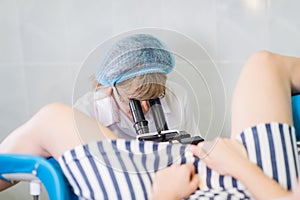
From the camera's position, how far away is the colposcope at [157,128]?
40.5 inches

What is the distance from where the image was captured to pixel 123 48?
1.00 meters

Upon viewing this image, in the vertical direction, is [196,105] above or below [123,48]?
below

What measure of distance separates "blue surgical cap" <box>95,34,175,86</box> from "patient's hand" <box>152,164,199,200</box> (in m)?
0.21

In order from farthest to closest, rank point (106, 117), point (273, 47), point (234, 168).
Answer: point (273, 47), point (106, 117), point (234, 168)

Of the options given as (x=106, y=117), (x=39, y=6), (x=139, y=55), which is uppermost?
(x=39, y=6)

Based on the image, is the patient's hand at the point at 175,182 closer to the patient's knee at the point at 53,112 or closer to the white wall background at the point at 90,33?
the patient's knee at the point at 53,112

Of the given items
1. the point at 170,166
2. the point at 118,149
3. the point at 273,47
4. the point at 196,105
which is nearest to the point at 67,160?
the point at 118,149

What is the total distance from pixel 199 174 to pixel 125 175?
153 millimetres

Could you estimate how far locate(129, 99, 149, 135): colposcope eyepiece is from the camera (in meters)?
1.03

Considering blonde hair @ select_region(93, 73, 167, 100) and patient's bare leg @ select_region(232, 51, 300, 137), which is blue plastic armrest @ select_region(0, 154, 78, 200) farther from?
patient's bare leg @ select_region(232, 51, 300, 137)

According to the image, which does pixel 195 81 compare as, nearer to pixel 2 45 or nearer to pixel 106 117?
pixel 106 117

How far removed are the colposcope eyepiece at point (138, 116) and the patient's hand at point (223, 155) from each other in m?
0.13

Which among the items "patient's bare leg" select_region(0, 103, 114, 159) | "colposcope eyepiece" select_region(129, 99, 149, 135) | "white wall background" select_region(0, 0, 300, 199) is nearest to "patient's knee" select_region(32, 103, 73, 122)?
"patient's bare leg" select_region(0, 103, 114, 159)

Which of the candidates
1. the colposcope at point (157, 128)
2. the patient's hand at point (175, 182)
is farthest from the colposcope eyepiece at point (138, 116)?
the patient's hand at point (175, 182)
